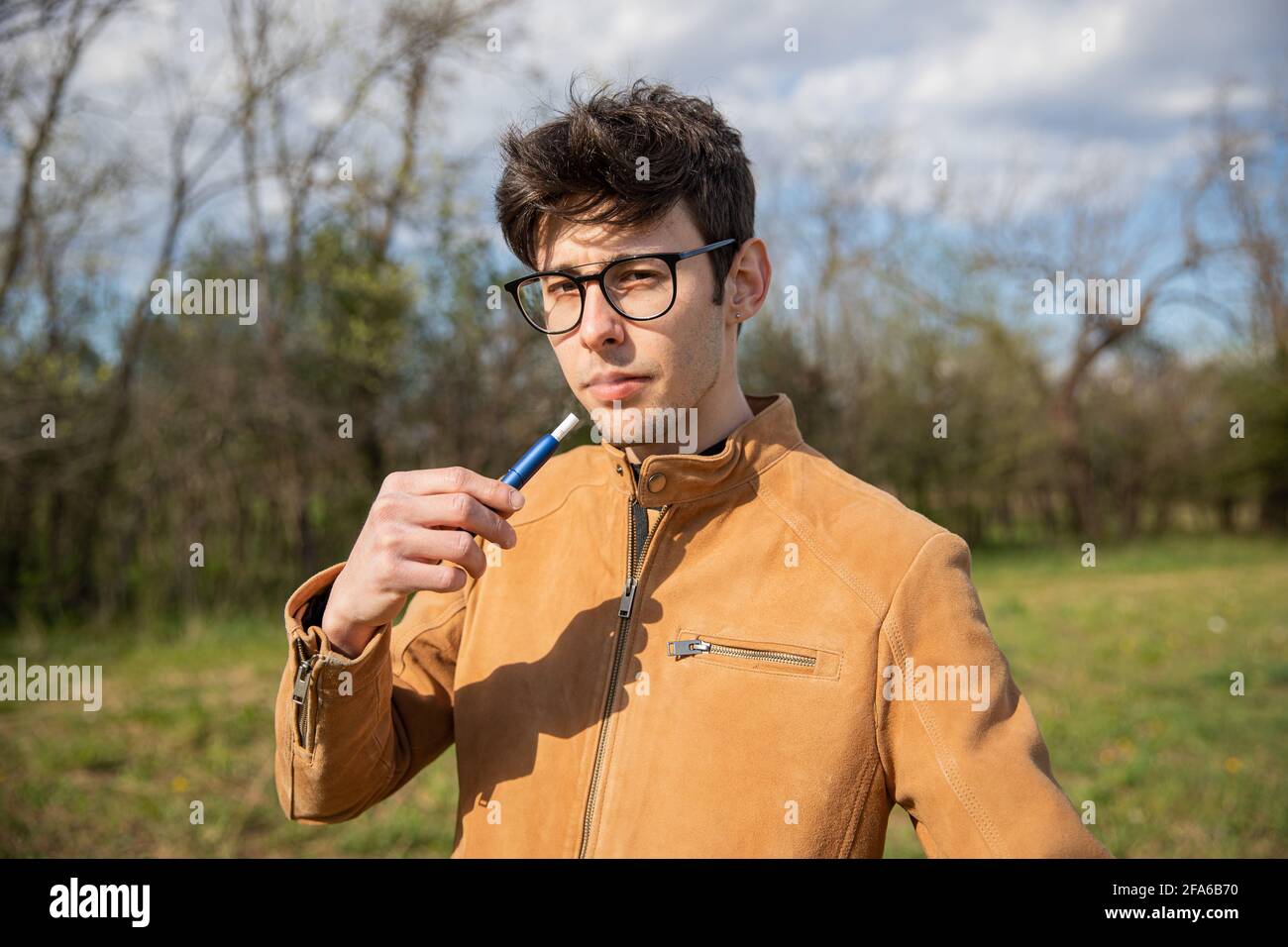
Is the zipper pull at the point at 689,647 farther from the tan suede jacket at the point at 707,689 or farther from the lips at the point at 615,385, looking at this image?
the lips at the point at 615,385

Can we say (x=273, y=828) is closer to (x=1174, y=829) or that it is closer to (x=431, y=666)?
(x=431, y=666)

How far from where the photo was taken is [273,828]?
4.50 metres

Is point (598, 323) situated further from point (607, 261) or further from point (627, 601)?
point (627, 601)

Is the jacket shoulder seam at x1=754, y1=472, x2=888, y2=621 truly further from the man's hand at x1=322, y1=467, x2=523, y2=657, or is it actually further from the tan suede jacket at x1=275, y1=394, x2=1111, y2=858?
the man's hand at x1=322, y1=467, x2=523, y2=657

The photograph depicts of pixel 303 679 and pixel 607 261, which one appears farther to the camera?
pixel 607 261

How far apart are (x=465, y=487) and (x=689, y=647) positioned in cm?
44

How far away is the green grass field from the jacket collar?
3245 mm

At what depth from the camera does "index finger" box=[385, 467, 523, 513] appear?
55.7 inches

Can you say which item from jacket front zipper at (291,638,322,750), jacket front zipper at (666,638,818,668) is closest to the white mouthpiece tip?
jacket front zipper at (666,638,818,668)

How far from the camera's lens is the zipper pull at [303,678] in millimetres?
1494

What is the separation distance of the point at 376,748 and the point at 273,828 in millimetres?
3342

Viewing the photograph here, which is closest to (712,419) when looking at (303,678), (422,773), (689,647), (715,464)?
(715,464)

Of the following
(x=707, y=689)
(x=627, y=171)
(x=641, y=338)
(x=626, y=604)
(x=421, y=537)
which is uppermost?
(x=627, y=171)

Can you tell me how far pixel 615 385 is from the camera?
1.61 meters
